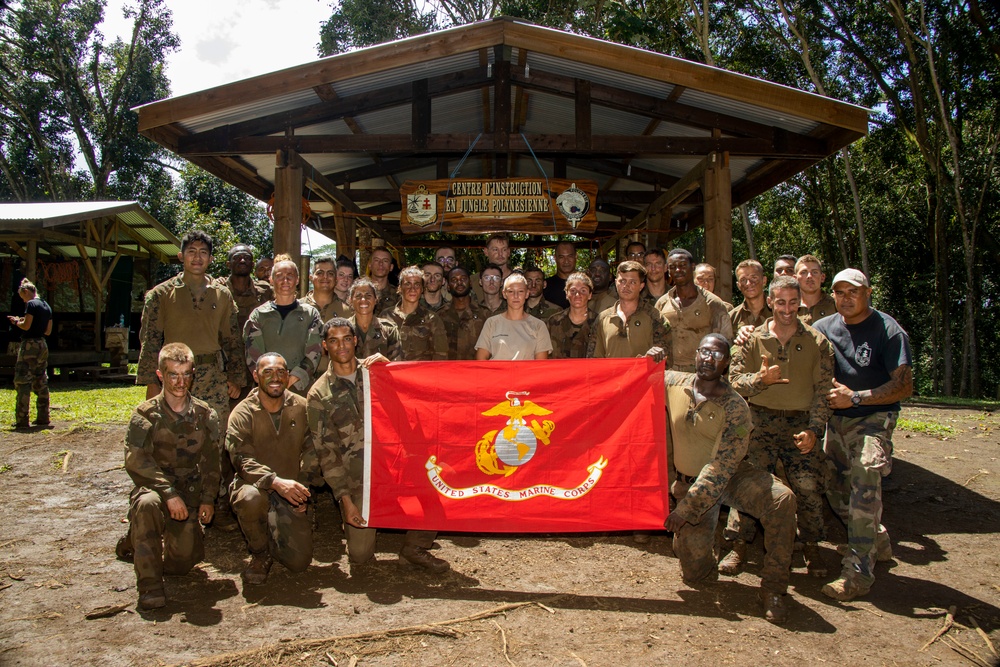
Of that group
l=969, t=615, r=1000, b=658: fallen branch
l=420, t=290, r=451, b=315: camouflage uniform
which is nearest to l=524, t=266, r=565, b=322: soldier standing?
l=420, t=290, r=451, b=315: camouflage uniform

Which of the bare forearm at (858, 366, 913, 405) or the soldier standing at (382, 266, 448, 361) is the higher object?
the soldier standing at (382, 266, 448, 361)

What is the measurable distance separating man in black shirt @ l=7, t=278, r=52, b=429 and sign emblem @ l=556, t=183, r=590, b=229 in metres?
7.89

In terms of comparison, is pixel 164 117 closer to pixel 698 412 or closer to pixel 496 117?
pixel 496 117

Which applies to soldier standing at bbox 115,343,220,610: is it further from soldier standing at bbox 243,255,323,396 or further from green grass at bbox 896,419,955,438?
green grass at bbox 896,419,955,438

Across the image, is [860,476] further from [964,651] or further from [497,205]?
[497,205]

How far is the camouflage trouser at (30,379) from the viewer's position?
10.0 m

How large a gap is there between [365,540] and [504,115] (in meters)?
5.25

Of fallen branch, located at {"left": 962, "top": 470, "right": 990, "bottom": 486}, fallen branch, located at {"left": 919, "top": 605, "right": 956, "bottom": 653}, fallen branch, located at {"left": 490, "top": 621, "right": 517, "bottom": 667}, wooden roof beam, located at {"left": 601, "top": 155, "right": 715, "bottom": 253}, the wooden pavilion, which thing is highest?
the wooden pavilion

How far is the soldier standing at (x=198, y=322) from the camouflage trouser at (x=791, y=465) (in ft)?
14.0

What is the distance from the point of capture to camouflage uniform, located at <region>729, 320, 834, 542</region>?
16.7 feet

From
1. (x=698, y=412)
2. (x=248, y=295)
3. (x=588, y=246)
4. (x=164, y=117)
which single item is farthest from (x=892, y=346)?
(x=588, y=246)

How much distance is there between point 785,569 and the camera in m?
4.29

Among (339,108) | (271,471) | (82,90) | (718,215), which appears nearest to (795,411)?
(718,215)

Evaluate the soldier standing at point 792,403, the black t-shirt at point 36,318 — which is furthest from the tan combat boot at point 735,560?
the black t-shirt at point 36,318
